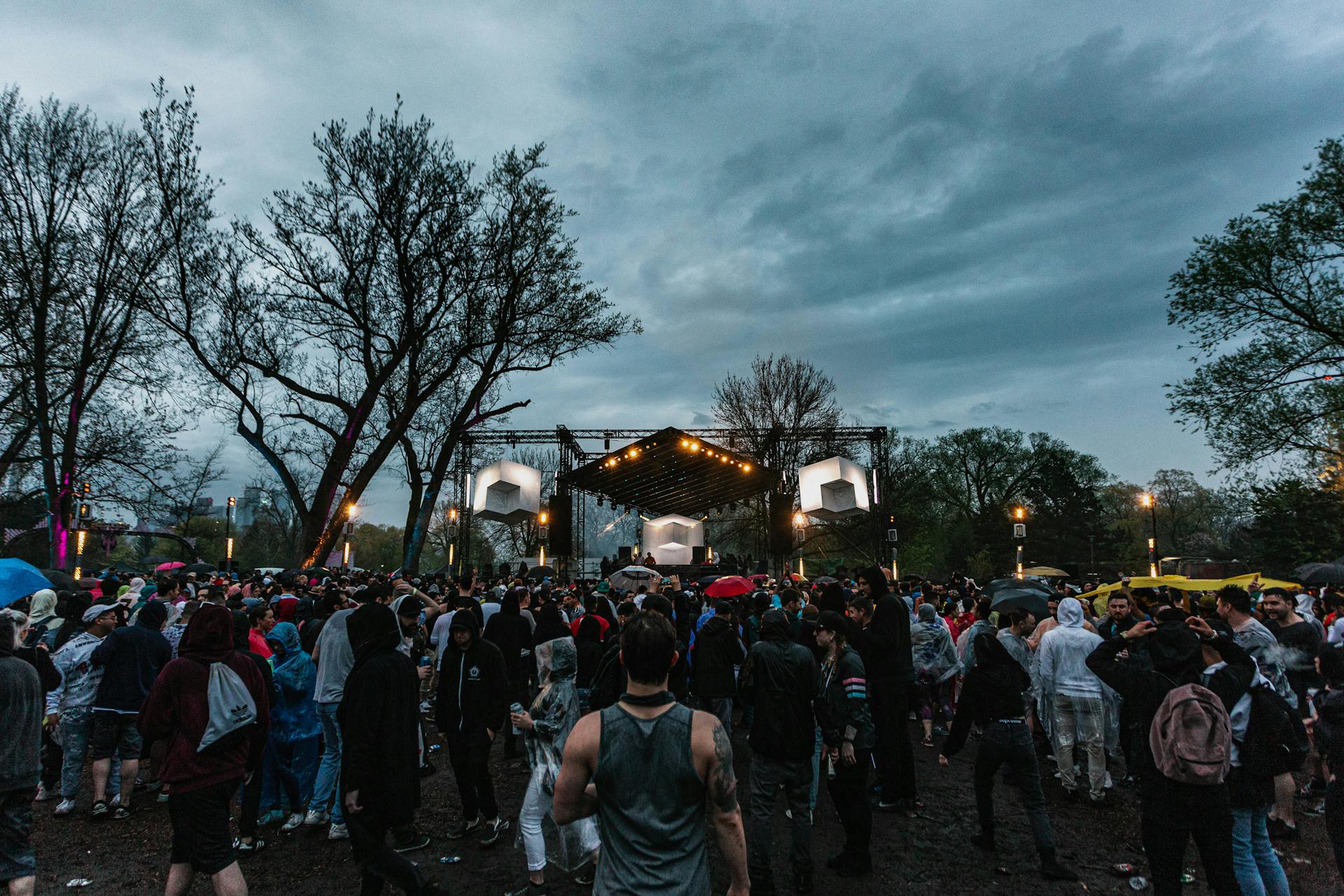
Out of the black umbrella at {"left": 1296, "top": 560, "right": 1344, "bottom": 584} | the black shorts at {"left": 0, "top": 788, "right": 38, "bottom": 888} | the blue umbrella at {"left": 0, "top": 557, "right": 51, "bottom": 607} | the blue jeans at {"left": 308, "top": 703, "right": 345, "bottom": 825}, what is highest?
the blue umbrella at {"left": 0, "top": 557, "right": 51, "bottom": 607}

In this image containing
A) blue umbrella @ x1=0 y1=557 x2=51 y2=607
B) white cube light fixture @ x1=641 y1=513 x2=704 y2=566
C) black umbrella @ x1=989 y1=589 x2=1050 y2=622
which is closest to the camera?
blue umbrella @ x1=0 y1=557 x2=51 y2=607

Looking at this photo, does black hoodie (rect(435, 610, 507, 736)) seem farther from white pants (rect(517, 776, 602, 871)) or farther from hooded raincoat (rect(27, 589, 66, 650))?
hooded raincoat (rect(27, 589, 66, 650))

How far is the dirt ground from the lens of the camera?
181 inches

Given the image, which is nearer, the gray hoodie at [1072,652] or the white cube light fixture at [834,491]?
the gray hoodie at [1072,652]

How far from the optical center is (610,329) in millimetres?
21016

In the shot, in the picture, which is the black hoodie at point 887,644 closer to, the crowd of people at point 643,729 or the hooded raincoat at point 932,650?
the crowd of people at point 643,729

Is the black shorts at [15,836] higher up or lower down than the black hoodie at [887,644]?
lower down

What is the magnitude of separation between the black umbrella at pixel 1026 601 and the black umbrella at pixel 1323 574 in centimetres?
619

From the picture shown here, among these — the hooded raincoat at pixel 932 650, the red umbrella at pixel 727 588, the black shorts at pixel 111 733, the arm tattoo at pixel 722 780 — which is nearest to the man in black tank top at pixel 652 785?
the arm tattoo at pixel 722 780

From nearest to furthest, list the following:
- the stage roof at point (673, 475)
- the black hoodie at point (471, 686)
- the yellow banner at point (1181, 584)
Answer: the black hoodie at point (471, 686) < the yellow banner at point (1181, 584) < the stage roof at point (673, 475)

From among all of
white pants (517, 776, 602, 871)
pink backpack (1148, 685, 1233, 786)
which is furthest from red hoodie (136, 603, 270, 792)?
pink backpack (1148, 685, 1233, 786)

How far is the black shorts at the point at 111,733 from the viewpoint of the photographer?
19.1ft

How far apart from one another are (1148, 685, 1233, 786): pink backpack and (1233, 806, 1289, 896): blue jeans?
2.16 feet

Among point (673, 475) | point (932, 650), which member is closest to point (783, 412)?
point (673, 475)
